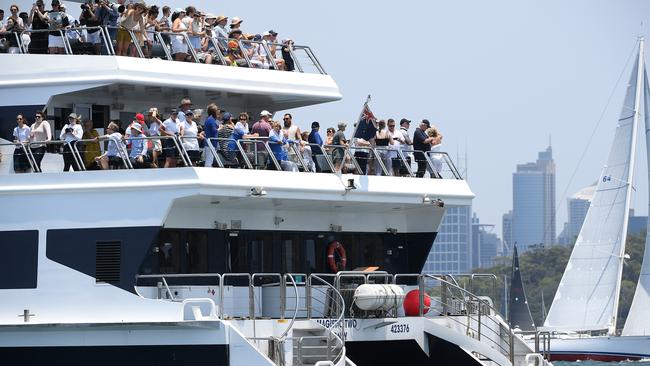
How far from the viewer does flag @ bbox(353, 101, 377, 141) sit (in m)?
28.0

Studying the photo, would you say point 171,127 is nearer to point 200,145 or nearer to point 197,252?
point 200,145

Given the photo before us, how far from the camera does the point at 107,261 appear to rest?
82.8 ft

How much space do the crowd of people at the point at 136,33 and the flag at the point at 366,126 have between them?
214 centimetres

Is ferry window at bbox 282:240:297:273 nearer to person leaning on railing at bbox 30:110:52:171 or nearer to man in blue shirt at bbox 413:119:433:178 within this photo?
man in blue shirt at bbox 413:119:433:178

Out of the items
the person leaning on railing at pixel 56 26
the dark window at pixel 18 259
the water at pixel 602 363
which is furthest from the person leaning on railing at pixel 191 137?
the water at pixel 602 363

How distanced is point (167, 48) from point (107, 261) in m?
4.37

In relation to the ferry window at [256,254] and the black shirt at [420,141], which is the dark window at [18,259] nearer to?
the ferry window at [256,254]

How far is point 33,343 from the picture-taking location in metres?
24.9

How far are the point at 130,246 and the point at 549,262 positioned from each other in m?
150

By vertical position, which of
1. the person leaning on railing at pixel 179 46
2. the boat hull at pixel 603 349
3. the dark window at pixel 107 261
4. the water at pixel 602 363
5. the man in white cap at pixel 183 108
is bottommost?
the water at pixel 602 363

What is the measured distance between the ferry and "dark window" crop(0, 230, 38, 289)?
0.03 metres

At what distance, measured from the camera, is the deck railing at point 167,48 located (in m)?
27.2

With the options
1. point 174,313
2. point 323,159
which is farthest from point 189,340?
point 323,159

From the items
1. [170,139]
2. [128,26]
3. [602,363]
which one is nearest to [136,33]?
[128,26]
